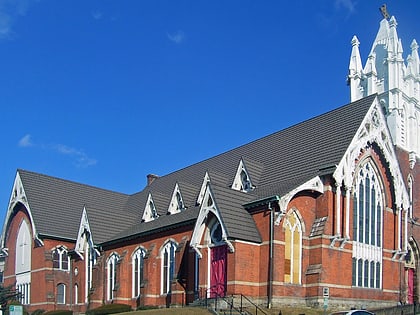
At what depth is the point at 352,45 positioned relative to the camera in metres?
52.4

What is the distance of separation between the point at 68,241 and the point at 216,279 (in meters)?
21.6

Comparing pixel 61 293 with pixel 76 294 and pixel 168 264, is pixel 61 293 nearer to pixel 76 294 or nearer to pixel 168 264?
pixel 76 294

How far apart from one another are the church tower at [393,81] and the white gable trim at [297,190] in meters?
10.4

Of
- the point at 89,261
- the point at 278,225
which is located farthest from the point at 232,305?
the point at 89,261

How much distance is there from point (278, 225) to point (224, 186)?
676cm

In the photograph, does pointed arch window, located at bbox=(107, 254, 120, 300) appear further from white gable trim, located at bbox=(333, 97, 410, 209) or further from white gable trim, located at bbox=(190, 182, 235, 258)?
white gable trim, located at bbox=(333, 97, 410, 209)

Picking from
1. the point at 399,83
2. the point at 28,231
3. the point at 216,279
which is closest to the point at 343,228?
the point at 216,279

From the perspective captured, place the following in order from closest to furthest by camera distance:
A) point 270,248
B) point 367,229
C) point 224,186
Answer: point 270,248 < point 367,229 < point 224,186

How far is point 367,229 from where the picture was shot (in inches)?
1505

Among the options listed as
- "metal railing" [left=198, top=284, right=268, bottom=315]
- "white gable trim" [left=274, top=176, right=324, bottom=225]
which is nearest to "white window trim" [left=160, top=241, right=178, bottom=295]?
"metal railing" [left=198, top=284, right=268, bottom=315]

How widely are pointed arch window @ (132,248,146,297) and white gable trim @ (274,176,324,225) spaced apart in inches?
554

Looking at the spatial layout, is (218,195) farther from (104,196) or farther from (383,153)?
(104,196)

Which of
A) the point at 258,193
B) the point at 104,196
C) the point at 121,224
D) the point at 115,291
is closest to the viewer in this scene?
the point at 258,193

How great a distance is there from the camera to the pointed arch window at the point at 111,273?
4762 centimetres
